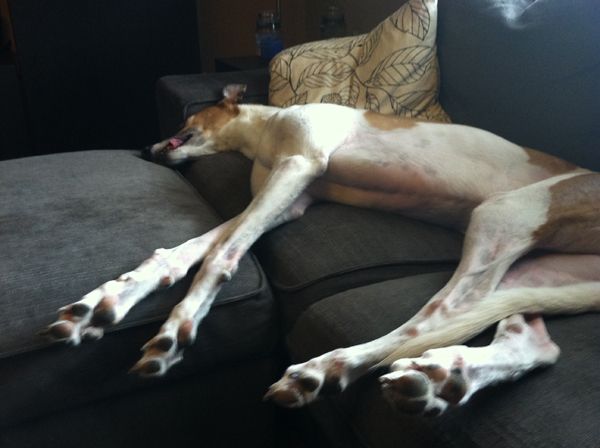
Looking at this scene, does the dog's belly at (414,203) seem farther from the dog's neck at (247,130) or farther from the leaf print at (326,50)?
the leaf print at (326,50)

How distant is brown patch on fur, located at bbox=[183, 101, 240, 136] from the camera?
248 cm

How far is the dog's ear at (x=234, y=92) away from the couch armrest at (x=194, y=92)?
0.41ft

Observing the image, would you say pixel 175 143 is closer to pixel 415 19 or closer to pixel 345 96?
pixel 345 96

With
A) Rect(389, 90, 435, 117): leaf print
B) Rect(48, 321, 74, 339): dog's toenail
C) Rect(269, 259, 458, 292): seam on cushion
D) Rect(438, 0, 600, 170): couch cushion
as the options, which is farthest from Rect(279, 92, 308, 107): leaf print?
Rect(48, 321, 74, 339): dog's toenail

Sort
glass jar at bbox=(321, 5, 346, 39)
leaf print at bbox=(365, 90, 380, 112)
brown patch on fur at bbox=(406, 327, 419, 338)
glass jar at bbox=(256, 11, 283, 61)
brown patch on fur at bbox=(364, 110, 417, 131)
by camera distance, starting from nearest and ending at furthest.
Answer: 1. brown patch on fur at bbox=(406, 327, 419, 338)
2. brown patch on fur at bbox=(364, 110, 417, 131)
3. leaf print at bbox=(365, 90, 380, 112)
4. glass jar at bbox=(321, 5, 346, 39)
5. glass jar at bbox=(256, 11, 283, 61)

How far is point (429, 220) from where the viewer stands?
1873 mm

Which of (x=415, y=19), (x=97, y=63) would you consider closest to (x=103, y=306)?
(x=415, y=19)

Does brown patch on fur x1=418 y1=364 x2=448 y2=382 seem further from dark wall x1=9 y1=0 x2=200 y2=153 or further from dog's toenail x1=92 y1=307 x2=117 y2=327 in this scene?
dark wall x1=9 y1=0 x2=200 y2=153

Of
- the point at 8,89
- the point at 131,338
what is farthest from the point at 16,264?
the point at 8,89

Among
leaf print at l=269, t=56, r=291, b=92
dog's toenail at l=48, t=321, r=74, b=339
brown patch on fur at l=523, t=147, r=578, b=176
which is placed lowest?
dog's toenail at l=48, t=321, r=74, b=339

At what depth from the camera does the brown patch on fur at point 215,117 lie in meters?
2.48

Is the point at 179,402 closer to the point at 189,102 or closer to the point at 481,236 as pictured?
the point at 481,236

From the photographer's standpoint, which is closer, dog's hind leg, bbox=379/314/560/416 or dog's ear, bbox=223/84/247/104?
dog's hind leg, bbox=379/314/560/416

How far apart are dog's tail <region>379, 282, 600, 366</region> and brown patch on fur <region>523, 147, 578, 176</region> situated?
1.56 ft
